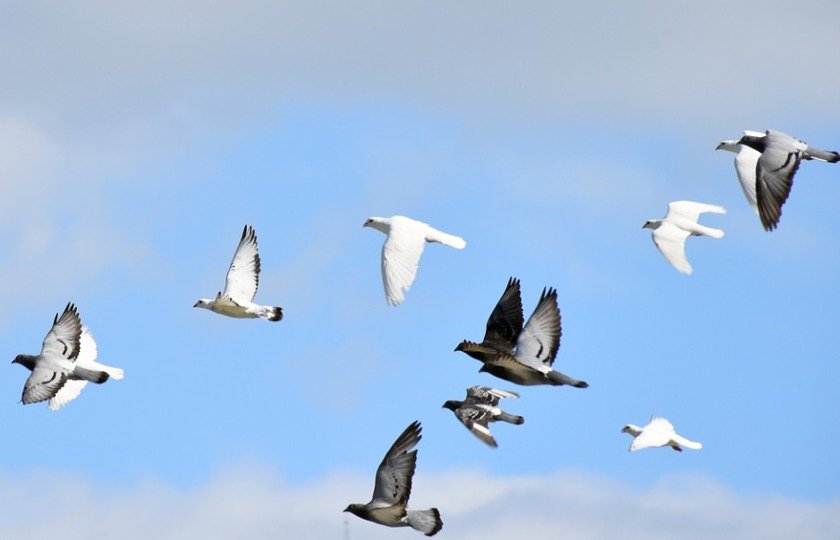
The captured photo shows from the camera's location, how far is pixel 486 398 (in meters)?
41.1

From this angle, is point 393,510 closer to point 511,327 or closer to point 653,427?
point 511,327

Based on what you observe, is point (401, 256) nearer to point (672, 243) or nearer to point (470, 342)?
point (470, 342)

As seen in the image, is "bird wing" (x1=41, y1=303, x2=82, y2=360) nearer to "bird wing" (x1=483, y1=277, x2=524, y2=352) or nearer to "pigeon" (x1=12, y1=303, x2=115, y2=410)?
"pigeon" (x1=12, y1=303, x2=115, y2=410)

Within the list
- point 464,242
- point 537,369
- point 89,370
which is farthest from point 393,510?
point 89,370

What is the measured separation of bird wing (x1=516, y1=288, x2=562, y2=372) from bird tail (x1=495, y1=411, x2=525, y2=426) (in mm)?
1437

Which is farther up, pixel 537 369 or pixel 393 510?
pixel 537 369

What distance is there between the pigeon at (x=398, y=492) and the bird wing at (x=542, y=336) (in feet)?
8.66

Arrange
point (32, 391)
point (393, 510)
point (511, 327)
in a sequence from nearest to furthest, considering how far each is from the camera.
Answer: point (393, 510)
point (511, 327)
point (32, 391)

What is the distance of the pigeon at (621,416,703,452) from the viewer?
43.8 m

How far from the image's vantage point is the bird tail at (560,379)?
37.6 m

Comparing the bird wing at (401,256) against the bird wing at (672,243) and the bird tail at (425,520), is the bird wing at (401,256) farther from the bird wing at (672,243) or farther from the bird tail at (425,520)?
the bird wing at (672,243)

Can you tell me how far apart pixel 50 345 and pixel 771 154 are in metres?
14.7

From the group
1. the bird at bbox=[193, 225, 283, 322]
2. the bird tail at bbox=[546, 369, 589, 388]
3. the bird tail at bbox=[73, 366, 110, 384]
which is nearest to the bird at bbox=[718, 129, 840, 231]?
the bird tail at bbox=[546, 369, 589, 388]

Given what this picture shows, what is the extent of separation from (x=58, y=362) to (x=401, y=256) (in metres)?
7.57
